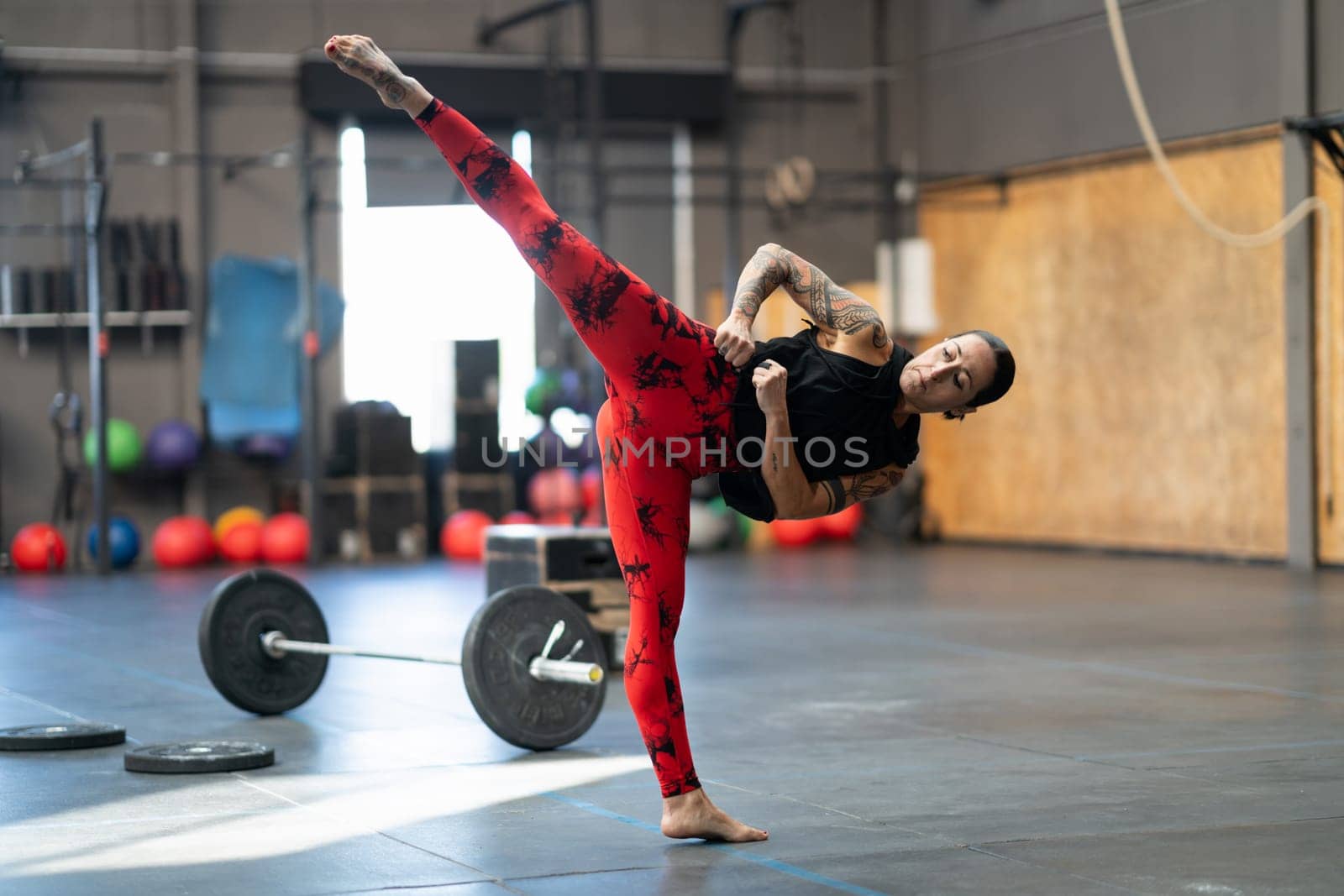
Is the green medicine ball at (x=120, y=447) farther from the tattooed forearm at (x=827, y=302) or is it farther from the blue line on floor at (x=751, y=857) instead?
the tattooed forearm at (x=827, y=302)

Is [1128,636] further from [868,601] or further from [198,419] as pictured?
[198,419]

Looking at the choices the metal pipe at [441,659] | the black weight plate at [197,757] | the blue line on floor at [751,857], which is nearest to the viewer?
the blue line on floor at [751,857]

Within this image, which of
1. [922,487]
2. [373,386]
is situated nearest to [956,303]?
[922,487]

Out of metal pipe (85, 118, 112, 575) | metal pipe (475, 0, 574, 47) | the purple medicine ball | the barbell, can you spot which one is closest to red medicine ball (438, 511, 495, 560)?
the purple medicine ball

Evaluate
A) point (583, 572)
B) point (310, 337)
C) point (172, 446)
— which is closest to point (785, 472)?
point (583, 572)

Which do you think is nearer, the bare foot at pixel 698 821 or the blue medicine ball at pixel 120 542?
the bare foot at pixel 698 821

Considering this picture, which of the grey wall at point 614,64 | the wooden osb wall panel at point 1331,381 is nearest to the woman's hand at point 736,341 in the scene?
the wooden osb wall panel at point 1331,381

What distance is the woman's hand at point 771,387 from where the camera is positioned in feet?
9.98

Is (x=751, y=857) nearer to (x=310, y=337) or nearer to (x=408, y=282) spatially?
(x=310, y=337)

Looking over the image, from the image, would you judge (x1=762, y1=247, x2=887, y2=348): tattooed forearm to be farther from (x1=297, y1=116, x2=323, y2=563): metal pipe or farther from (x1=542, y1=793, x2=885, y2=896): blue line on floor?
(x1=297, y1=116, x2=323, y2=563): metal pipe

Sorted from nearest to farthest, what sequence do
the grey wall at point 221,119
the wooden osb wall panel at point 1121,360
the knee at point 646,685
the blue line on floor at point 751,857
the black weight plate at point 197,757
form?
the blue line on floor at point 751,857
the knee at point 646,685
the black weight plate at point 197,757
the wooden osb wall panel at point 1121,360
the grey wall at point 221,119

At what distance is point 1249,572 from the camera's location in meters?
9.50

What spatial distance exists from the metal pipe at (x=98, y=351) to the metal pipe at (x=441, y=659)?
565cm

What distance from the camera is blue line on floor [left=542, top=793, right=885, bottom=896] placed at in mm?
2852
